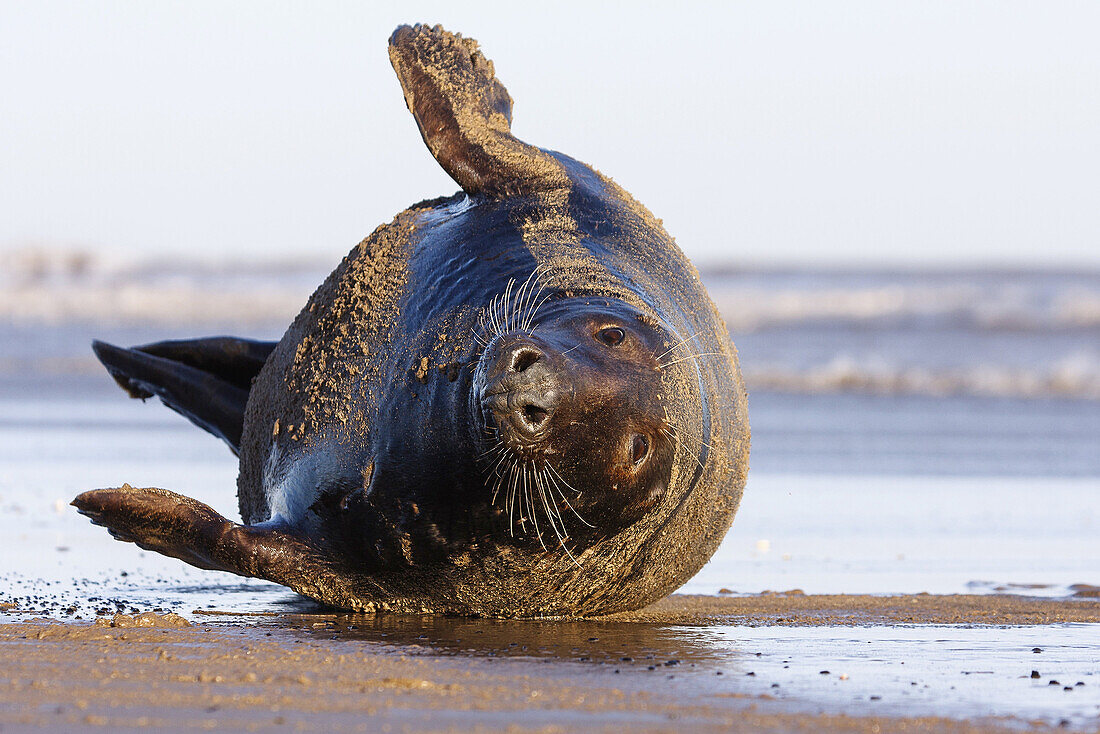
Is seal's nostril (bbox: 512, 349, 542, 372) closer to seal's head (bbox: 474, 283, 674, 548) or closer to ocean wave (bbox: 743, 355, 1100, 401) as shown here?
seal's head (bbox: 474, 283, 674, 548)

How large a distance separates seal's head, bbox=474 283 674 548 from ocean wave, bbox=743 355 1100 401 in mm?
13480

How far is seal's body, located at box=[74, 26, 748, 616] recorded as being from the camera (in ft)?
15.5

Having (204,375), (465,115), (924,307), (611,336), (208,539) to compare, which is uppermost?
(924,307)

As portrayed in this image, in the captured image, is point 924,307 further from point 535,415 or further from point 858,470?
point 535,415

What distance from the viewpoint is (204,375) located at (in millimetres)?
7629

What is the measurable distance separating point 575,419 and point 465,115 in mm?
3094

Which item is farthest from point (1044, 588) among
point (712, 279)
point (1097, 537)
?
point (712, 279)

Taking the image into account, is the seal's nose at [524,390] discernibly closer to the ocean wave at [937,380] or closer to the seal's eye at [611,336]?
the seal's eye at [611,336]

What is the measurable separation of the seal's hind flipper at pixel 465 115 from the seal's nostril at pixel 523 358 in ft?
7.71

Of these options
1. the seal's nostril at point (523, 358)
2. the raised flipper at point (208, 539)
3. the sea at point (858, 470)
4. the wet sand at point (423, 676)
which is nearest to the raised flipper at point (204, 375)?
the sea at point (858, 470)

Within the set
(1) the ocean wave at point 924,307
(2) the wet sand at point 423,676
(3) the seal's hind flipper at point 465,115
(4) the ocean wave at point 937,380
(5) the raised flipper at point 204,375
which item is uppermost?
(1) the ocean wave at point 924,307

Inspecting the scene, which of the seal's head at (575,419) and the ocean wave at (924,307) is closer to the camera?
the seal's head at (575,419)

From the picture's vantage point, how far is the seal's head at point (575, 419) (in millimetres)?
4457

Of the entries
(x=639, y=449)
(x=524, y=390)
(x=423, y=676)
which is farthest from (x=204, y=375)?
(x=423, y=676)
